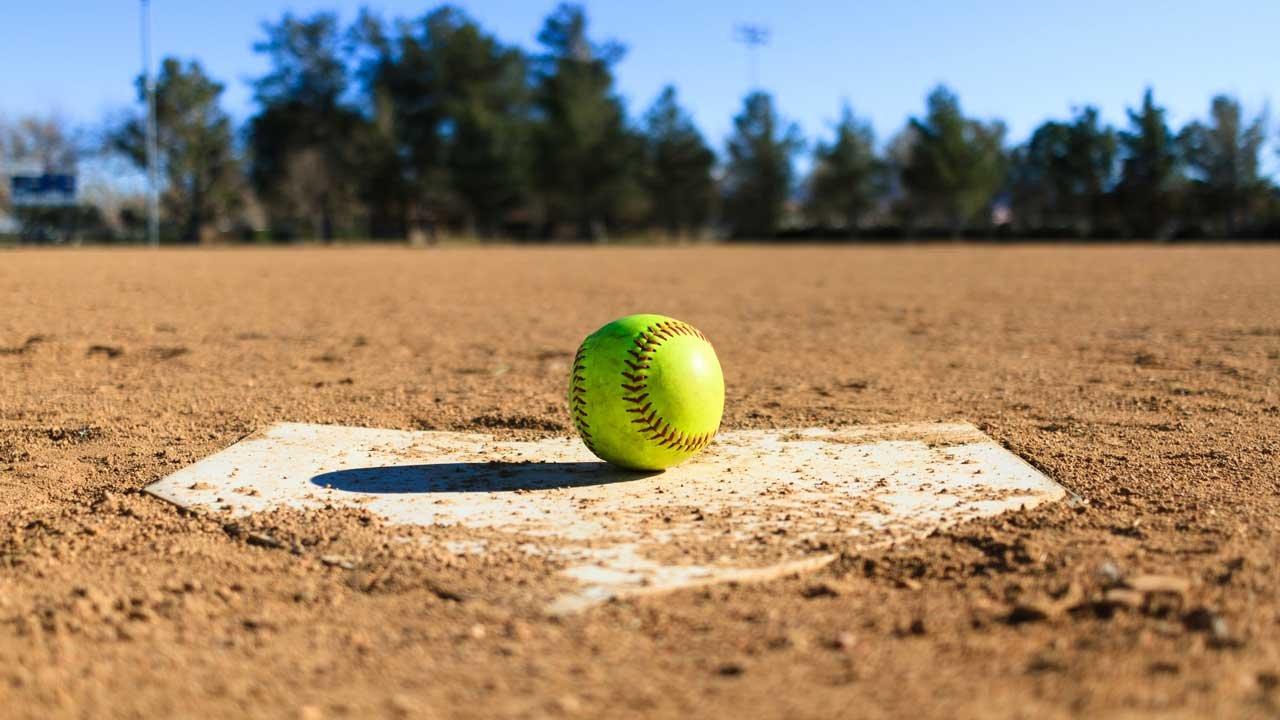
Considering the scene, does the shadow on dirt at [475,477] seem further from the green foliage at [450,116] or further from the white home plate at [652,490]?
the green foliage at [450,116]

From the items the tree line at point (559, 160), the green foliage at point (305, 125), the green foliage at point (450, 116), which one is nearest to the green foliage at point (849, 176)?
the tree line at point (559, 160)

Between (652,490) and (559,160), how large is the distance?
188 ft

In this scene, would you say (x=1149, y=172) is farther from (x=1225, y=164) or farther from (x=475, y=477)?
(x=475, y=477)

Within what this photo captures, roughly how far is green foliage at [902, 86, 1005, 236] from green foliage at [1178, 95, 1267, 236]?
34.6 feet

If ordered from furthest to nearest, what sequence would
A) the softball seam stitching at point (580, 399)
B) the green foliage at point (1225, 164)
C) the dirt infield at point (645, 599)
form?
the green foliage at point (1225, 164) → the softball seam stitching at point (580, 399) → the dirt infield at point (645, 599)

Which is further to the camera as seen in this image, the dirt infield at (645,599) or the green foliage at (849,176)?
the green foliage at (849,176)

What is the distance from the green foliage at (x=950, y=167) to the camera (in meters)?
60.3

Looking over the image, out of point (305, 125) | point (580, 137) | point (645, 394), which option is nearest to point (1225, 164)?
point (580, 137)

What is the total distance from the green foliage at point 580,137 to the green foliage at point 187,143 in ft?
57.8

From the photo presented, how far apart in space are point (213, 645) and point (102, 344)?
6.49 metres

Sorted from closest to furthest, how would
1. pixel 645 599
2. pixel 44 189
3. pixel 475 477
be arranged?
pixel 645 599 < pixel 475 477 < pixel 44 189

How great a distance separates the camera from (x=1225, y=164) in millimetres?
53406

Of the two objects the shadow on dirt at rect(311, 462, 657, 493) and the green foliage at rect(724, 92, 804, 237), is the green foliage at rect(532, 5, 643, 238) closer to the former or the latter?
the green foliage at rect(724, 92, 804, 237)

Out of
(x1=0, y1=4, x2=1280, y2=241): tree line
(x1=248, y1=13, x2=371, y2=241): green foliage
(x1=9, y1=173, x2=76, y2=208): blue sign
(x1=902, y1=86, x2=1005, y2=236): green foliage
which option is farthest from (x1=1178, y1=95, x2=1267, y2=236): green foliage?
(x1=9, y1=173, x2=76, y2=208): blue sign
